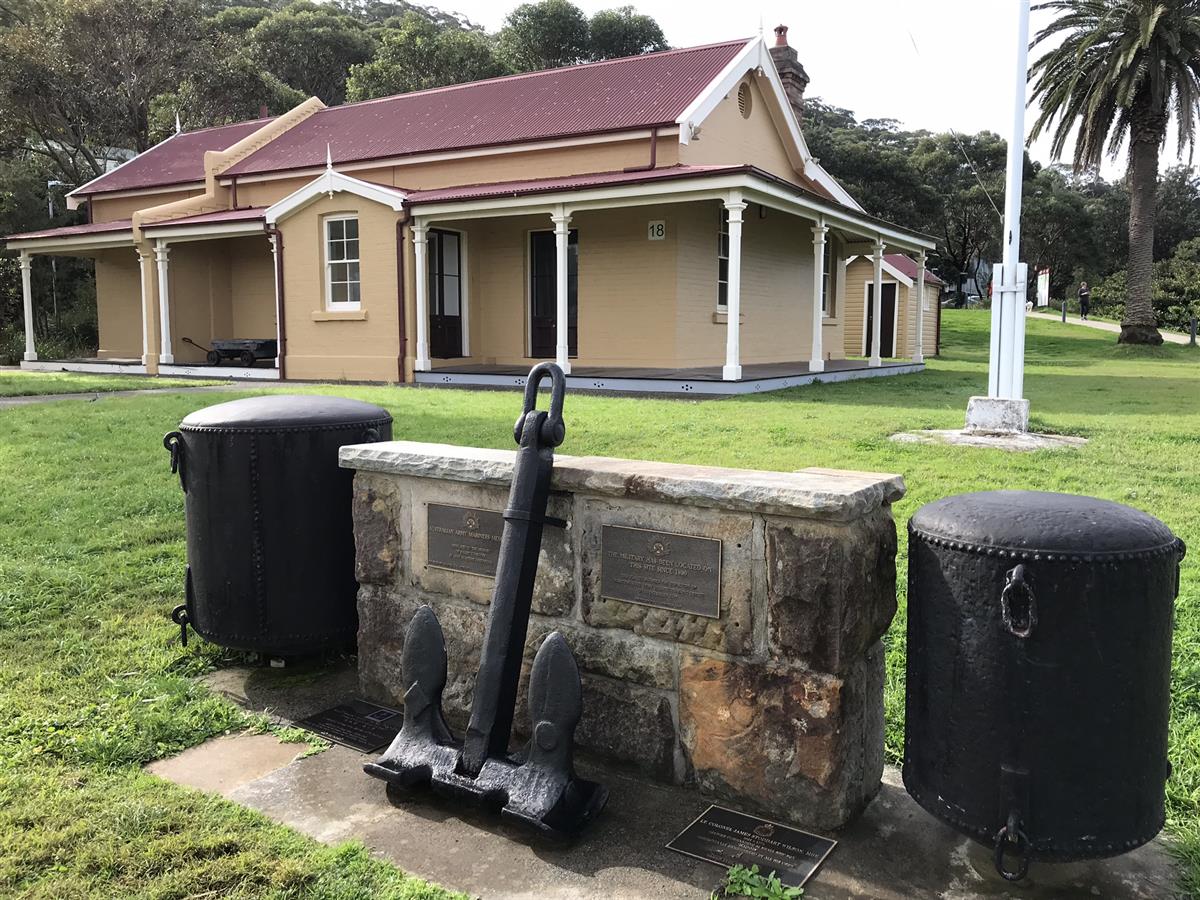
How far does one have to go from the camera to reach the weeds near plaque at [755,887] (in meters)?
2.53

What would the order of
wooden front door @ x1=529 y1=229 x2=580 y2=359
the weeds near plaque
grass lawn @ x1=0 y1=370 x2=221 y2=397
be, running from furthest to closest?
1. wooden front door @ x1=529 y1=229 x2=580 y2=359
2. grass lawn @ x1=0 y1=370 x2=221 y2=397
3. the weeds near plaque

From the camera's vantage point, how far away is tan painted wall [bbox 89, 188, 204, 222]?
23792 mm

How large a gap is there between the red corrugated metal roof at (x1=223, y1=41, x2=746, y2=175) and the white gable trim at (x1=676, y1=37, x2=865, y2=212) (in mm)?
257

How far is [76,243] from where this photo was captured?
22109mm

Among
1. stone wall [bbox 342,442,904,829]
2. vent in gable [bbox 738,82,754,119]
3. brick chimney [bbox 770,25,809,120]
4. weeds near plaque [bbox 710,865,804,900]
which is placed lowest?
weeds near plaque [bbox 710,865,804,900]

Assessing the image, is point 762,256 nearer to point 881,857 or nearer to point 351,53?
point 881,857

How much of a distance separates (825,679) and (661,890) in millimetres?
745

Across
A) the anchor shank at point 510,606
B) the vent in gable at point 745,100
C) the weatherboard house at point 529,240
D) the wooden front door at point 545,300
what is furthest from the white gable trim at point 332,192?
the anchor shank at point 510,606

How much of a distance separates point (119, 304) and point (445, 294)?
34.4 ft

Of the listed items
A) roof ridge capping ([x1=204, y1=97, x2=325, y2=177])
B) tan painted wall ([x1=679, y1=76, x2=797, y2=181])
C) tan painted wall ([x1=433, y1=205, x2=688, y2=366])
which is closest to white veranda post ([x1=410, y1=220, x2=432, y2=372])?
tan painted wall ([x1=433, y1=205, x2=688, y2=366])

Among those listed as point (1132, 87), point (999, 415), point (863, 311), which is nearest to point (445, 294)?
point (999, 415)

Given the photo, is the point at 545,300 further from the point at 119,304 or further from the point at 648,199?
the point at 119,304

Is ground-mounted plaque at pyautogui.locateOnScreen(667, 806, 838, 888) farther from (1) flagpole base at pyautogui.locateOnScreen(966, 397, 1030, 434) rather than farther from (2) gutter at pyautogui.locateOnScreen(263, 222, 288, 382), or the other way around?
(2) gutter at pyautogui.locateOnScreen(263, 222, 288, 382)

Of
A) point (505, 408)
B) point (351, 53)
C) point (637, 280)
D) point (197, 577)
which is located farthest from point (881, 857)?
point (351, 53)
